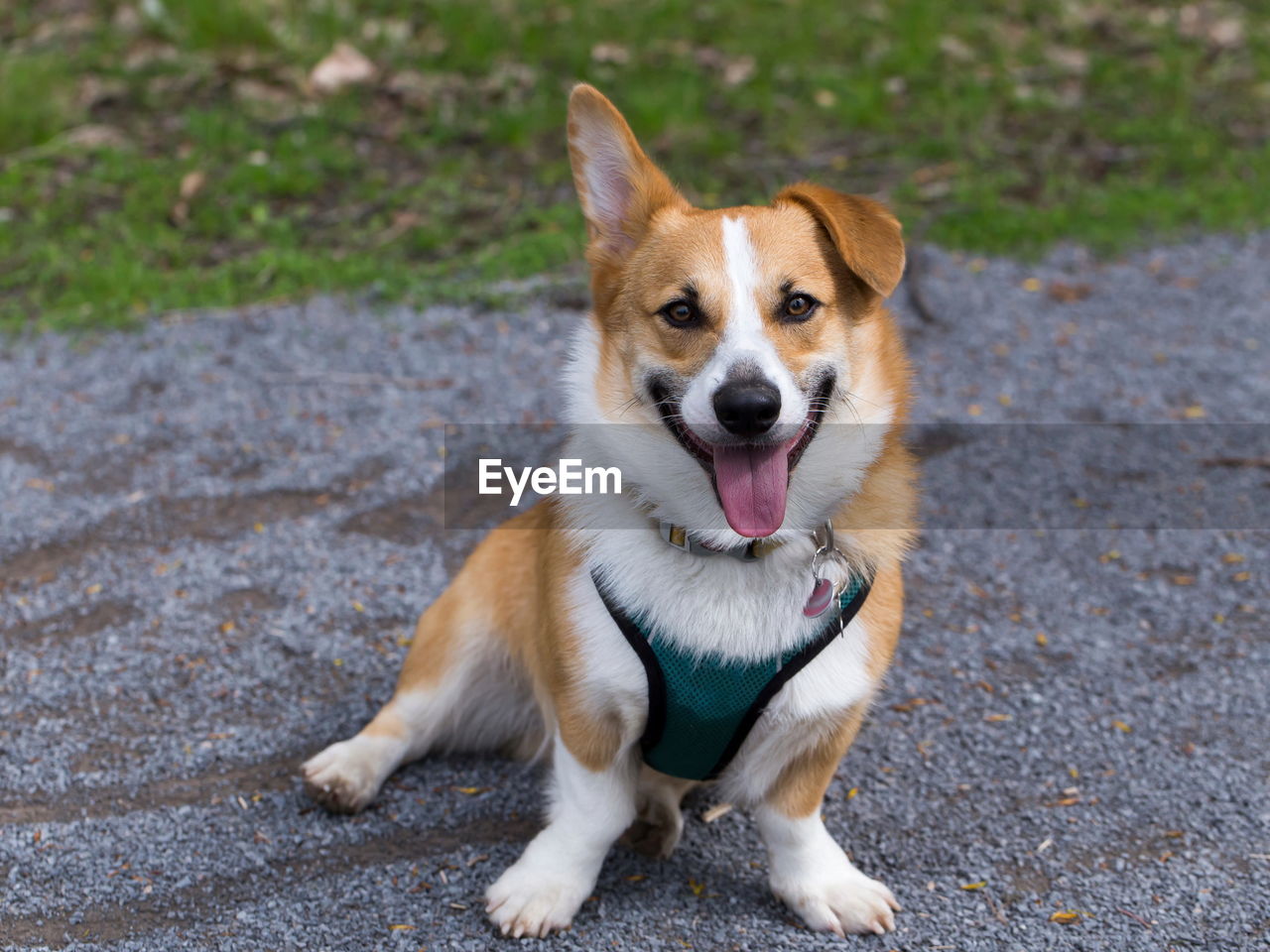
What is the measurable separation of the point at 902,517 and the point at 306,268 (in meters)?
4.11

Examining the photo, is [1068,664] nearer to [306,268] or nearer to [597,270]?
[597,270]

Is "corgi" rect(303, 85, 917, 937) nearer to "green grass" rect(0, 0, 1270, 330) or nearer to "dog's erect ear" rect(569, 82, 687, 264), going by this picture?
"dog's erect ear" rect(569, 82, 687, 264)

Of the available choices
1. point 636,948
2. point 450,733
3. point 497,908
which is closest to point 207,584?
point 450,733

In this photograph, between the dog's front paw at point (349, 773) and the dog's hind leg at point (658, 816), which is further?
the dog's front paw at point (349, 773)

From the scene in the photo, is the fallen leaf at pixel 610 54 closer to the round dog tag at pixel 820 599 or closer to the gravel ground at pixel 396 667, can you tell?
the gravel ground at pixel 396 667

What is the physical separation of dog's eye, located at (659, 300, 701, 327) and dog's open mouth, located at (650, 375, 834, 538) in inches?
10.0

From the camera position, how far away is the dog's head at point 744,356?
2.50 m

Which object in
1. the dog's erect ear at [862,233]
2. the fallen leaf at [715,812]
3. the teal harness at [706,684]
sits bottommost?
the fallen leaf at [715,812]

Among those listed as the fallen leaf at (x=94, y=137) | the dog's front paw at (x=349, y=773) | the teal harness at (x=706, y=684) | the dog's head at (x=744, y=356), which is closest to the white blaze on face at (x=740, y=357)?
the dog's head at (x=744, y=356)

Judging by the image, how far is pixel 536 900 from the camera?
2.69 metres

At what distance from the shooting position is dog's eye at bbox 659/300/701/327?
269 cm

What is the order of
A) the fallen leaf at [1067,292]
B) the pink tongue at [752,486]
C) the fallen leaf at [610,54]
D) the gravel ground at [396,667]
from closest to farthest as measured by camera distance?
the pink tongue at [752,486] → the gravel ground at [396,667] → the fallen leaf at [1067,292] → the fallen leaf at [610,54]

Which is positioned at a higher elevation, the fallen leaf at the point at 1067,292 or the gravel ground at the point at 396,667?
the fallen leaf at the point at 1067,292

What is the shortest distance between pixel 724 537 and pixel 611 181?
39.2 inches
